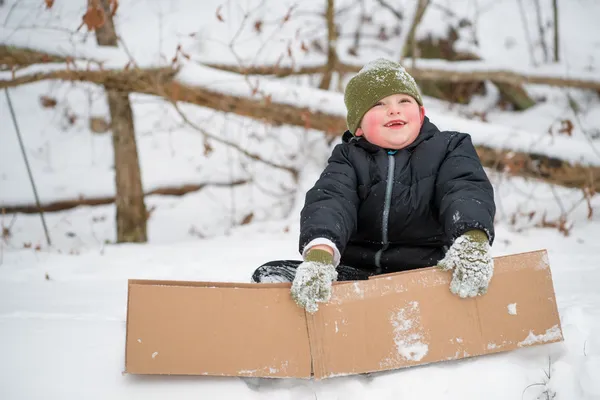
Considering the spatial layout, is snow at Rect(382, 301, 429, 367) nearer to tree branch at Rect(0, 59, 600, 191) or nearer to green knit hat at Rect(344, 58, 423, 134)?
green knit hat at Rect(344, 58, 423, 134)

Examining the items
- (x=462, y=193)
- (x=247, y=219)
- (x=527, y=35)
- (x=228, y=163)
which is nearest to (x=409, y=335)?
→ (x=462, y=193)

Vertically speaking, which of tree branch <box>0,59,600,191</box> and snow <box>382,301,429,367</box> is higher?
tree branch <box>0,59,600,191</box>

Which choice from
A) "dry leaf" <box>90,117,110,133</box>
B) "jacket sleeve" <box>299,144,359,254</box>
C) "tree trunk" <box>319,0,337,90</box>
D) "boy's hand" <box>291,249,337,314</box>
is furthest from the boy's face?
"dry leaf" <box>90,117,110,133</box>

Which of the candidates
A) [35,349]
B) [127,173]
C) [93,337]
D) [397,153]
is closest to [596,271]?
[397,153]

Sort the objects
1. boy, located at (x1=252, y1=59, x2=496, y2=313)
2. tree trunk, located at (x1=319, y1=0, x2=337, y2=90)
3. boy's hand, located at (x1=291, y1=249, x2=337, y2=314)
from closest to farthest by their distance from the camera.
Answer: boy's hand, located at (x1=291, y1=249, x2=337, y2=314) → boy, located at (x1=252, y1=59, x2=496, y2=313) → tree trunk, located at (x1=319, y1=0, x2=337, y2=90)

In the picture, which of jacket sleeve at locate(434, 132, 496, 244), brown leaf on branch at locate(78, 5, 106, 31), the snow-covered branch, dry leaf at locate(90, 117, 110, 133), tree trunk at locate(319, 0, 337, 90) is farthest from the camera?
dry leaf at locate(90, 117, 110, 133)

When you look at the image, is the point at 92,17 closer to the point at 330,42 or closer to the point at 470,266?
the point at 330,42

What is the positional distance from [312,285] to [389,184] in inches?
22.5

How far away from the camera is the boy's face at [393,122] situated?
1.93 metres

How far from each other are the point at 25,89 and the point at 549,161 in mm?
6975

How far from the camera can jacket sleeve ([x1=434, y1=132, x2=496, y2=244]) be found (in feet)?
5.46

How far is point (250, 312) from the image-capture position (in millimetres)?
1562

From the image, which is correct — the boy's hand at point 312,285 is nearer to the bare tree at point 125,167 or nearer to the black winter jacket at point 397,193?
the black winter jacket at point 397,193

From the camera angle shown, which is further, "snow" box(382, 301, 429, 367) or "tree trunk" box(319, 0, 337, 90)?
"tree trunk" box(319, 0, 337, 90)
